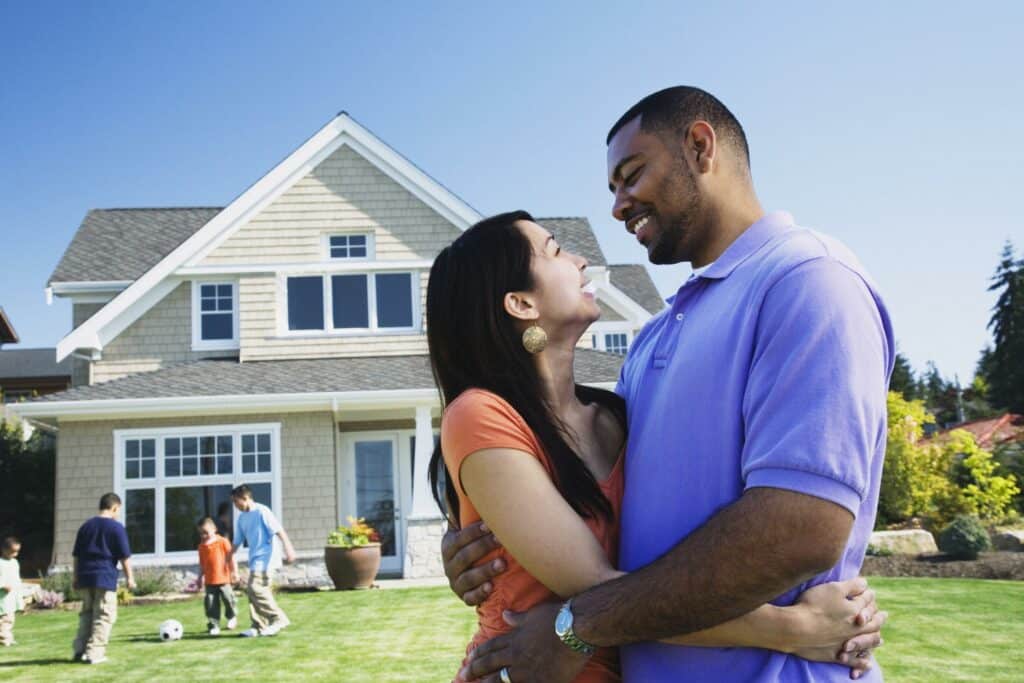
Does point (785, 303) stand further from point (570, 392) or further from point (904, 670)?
point (904, 670)

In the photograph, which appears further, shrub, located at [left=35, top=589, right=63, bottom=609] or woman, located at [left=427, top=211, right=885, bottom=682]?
shrub, located at [left=35, top=589, right=63, bottom=609]

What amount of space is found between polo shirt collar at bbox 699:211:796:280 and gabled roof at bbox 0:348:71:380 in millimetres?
51023

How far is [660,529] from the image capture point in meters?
1.93

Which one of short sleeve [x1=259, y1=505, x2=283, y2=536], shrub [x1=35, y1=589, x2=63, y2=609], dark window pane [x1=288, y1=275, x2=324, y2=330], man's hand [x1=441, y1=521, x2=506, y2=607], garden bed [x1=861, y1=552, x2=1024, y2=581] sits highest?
dark window pane [x1=288, y1=275, x2=324, y2=330]

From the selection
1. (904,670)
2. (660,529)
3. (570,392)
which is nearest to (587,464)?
(570,392)

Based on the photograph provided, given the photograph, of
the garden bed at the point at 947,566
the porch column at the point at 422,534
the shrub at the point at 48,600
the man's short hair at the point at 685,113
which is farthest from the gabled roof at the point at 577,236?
the man's short hair at the point at 685,113

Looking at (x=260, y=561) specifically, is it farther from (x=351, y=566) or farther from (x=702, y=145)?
(x=702, y=145)

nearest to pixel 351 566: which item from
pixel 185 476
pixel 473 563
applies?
pixel 185 476

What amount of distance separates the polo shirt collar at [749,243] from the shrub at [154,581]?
1643 centimetres

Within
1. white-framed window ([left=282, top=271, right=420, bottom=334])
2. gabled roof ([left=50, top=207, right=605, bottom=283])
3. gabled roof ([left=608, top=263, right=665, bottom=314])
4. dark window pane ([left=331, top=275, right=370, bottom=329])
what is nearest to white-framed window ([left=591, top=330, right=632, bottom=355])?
gabled roof ([left=608, top=263, right=665, bottom=314])

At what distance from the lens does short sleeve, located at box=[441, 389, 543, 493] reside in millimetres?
2086

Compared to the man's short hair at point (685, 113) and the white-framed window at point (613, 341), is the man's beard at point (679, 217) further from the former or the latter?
the white-framed window at point (613, 341)

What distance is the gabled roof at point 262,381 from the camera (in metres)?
17.1

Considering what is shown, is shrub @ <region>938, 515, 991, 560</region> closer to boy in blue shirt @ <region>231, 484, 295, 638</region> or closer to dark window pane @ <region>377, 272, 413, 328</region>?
boy in blue shirt @ <region>231, 484, 295, 638</region>
